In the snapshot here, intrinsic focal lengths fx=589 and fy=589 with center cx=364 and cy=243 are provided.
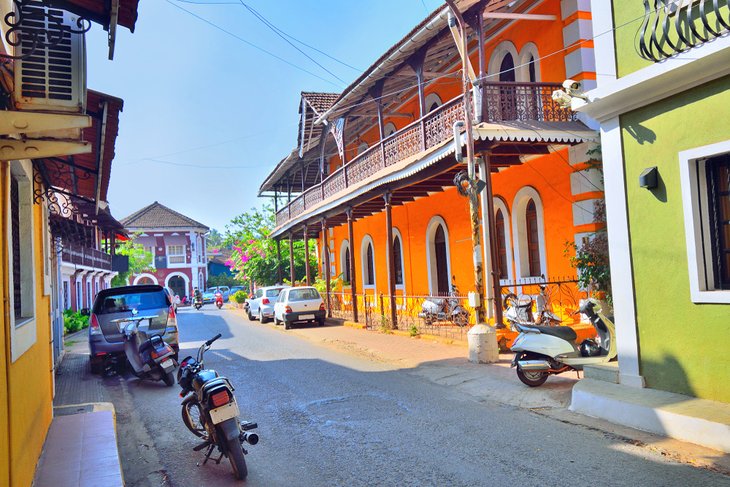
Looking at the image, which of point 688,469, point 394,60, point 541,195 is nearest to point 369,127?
point 394,60

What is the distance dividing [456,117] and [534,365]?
5652mm

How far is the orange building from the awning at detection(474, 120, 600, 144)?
0.02m

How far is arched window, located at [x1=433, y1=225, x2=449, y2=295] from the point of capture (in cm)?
1809

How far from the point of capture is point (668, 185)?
6145 millimetres

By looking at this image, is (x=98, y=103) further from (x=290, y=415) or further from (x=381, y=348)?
(x=381, y=348)

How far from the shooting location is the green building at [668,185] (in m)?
5.65

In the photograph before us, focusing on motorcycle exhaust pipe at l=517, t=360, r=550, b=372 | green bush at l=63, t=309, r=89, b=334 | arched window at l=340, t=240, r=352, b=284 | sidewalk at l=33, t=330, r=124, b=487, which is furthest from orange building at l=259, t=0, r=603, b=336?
green bush at l=63, t=309, r=89, b=334

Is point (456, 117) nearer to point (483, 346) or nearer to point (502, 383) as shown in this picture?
point (483, 346)

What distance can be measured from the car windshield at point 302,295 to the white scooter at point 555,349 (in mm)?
11951

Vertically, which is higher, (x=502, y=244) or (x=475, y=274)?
(x=502, y=244)

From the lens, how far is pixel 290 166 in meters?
24.9

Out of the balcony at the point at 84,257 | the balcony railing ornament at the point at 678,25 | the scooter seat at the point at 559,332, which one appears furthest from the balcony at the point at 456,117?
the balcony at the point at 84,257

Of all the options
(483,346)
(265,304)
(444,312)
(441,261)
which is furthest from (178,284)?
(483,346)

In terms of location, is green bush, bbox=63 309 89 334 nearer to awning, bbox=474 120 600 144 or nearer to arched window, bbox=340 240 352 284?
arched window, bbox=340 240 352 284
